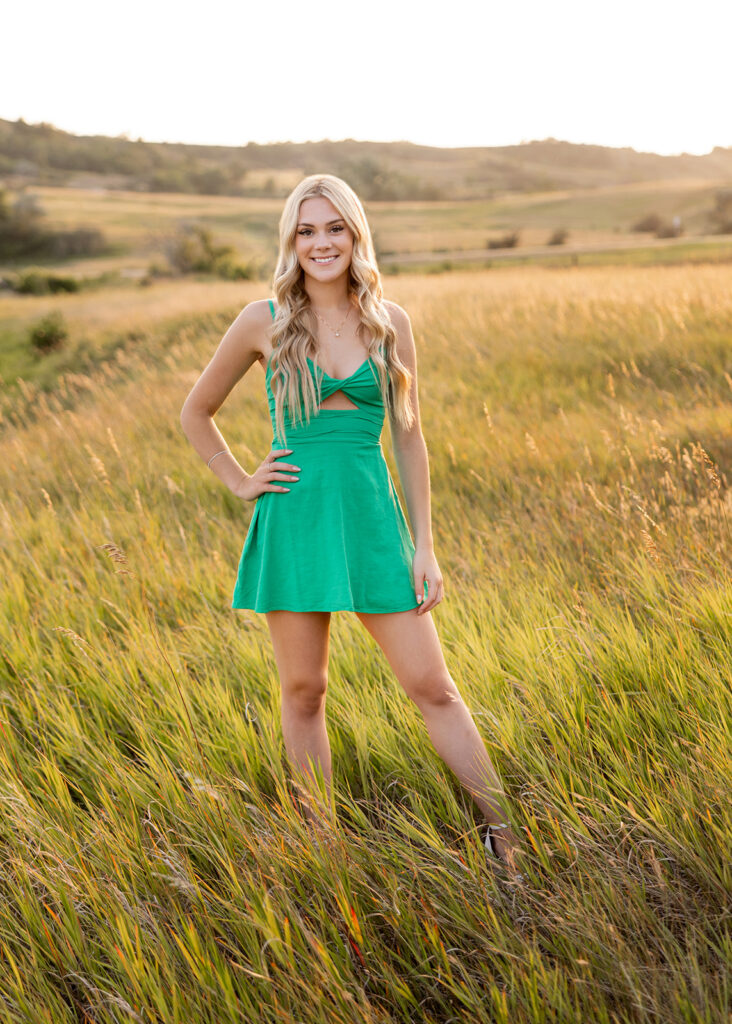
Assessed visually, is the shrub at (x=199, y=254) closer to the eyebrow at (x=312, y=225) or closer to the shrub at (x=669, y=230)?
the shrub at (x=669, y=230)

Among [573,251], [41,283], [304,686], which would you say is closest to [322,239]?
[304,686]

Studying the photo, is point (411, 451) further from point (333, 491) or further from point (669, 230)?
point (669, 230)

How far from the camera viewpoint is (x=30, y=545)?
4891mm

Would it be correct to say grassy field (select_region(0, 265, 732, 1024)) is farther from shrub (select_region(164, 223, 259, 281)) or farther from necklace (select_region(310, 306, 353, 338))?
shrub (select_region(164, 223, 259, 281))

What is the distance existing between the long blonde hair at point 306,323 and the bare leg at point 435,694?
0.68m

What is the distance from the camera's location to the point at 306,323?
2.40 meters

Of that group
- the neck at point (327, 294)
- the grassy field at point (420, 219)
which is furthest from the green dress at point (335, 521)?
the grassy field at point (420, 219)

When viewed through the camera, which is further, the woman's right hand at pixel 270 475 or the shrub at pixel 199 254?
the shrub at pixel 199 254

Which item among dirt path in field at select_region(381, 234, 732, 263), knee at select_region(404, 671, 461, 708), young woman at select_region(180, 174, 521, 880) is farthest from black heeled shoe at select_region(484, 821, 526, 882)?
dirt path in field at select_region(381, 234, 732, 263)

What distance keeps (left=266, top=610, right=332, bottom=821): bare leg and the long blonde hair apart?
61 centimetres

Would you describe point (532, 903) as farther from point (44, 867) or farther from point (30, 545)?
point (30, 545)

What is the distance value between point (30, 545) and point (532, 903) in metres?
4.11

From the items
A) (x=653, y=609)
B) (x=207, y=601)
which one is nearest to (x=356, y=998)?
(x=653, y=609)

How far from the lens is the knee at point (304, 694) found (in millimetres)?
2379
